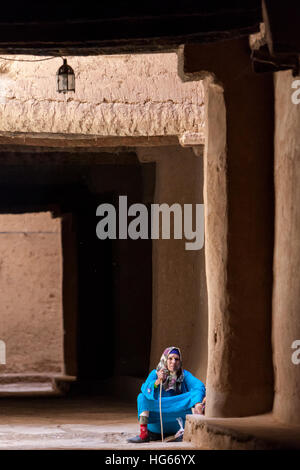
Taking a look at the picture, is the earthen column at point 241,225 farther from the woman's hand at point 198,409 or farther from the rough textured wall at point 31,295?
the rough textured wall at point 31,295

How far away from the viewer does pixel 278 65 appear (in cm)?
609

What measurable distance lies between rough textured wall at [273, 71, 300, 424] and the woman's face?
1255 mm

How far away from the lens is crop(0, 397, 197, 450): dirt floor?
749 centimetres

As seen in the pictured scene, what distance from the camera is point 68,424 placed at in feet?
31.3

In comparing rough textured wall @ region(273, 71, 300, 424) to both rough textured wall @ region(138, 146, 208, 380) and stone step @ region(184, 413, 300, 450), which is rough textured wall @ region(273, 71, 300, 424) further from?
rough textured wall @ region(138, 146, 208, 380)

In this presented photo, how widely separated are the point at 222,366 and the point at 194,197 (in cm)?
361

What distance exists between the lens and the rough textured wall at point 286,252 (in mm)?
6406

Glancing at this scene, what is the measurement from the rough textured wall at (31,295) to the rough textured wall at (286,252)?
31.0 ft

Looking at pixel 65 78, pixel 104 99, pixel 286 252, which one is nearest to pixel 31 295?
pixel 104 99

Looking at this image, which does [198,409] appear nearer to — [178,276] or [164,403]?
[164,403]

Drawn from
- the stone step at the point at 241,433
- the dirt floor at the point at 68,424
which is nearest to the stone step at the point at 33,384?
the dirt floor at the point at 68,424

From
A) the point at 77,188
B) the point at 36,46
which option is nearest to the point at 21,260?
the point at 77,188

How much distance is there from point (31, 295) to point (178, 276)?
19.6 feet

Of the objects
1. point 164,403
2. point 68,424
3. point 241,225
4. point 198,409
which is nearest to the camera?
point 241,225
